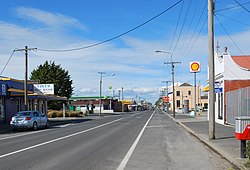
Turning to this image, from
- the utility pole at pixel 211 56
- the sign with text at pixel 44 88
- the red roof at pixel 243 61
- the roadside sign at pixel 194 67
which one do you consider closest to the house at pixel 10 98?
the sign with text at pixel 44 88

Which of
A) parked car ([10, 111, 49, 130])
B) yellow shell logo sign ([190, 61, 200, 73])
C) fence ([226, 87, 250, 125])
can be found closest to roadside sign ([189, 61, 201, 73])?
yellow shell logo sign ([190, 61, 200, 73])

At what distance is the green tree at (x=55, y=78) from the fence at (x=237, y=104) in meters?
51.5

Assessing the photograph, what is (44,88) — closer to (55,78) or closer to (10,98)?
(10,98)

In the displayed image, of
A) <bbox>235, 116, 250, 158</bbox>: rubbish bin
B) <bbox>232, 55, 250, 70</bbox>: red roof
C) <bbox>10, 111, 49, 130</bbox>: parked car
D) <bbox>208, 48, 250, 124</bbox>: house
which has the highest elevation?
<bbox>232, 55, 250, 70</bbox>: red roof

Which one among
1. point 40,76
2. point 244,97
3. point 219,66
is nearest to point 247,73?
point 219,66

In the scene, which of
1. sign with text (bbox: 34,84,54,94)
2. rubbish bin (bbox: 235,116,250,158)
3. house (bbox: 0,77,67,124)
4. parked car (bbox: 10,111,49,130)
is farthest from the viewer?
sign with text (bbox: 34,84,54,94)

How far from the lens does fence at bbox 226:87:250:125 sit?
22.4 m

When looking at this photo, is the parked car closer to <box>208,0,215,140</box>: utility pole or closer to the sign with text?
<box>208,0,215,140</box>: utility pole

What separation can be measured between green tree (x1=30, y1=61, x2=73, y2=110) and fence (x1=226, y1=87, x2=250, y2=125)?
5150cm

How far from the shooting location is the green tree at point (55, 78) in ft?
241

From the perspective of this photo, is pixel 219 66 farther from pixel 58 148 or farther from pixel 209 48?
pixel 58 148

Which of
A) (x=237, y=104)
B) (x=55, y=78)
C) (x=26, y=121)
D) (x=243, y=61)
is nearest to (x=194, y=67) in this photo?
(x=243, y=61)

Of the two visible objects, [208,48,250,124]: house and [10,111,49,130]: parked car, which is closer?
[10,111,49,130]: parked car

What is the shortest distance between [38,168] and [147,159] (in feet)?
11.8
